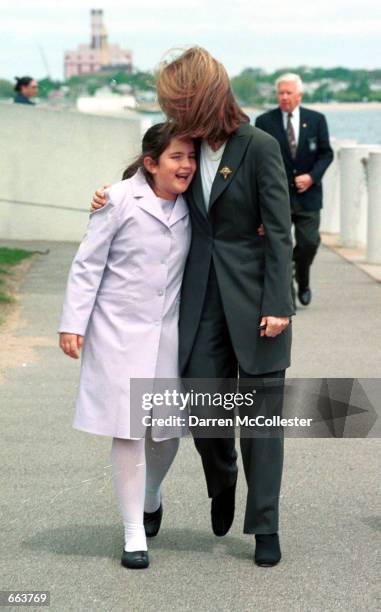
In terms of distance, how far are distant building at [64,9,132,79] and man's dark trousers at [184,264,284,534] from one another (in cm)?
790

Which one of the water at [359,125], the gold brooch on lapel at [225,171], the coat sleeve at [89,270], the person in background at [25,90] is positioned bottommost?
the water at [359,125]

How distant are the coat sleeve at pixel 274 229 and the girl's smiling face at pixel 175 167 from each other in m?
0.25

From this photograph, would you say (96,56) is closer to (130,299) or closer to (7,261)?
(7,261)

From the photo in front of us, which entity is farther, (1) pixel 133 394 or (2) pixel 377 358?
Result: (2) pixel 377 358

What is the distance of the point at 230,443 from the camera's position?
18.1ft

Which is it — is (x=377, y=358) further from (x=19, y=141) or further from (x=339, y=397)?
(x=19, y=141)

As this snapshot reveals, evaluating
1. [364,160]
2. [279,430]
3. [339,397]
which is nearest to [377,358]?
[339,397]

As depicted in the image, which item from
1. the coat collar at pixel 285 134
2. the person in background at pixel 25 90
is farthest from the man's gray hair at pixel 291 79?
the person in background at pixel 25 90

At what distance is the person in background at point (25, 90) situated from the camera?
720 inches

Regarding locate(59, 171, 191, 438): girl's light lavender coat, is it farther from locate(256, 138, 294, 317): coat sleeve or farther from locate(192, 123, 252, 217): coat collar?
locate(256, 138, 294, 317): coat sleeve

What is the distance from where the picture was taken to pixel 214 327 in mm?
5379

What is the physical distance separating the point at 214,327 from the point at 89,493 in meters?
1.39

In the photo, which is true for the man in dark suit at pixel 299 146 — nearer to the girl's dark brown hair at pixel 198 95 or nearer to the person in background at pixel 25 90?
the girl's dark brown hair at pixel 198 95

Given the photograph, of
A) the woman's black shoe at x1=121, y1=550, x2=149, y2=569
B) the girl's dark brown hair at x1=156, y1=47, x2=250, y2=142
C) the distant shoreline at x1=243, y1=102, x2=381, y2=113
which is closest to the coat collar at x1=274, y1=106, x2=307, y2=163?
the girl's dark brown hair at x1=156, y1=47, x2=250, y2=142
